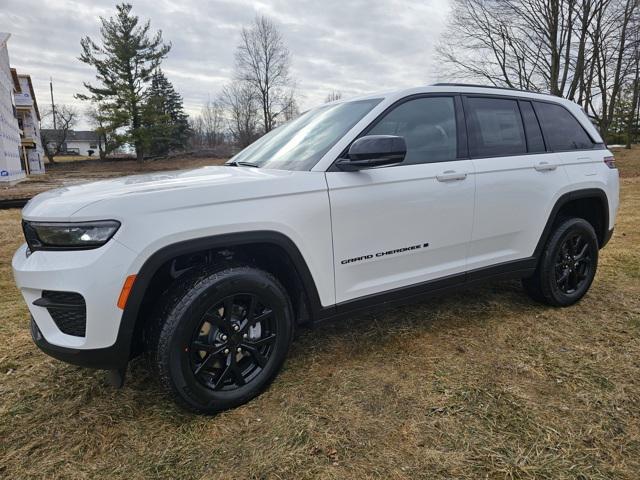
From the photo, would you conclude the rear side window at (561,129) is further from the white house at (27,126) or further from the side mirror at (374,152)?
the white house at (27,126)

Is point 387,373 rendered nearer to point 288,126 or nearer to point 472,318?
→ point 472,318

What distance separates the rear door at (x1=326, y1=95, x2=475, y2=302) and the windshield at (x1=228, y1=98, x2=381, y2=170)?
0.18m

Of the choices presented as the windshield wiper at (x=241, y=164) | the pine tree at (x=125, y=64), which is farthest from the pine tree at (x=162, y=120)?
the windshield wiper at (x=241, y=164)

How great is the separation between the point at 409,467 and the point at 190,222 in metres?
1.55

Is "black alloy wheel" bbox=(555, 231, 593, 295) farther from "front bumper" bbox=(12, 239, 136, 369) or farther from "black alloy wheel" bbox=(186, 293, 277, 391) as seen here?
"front bumper" bbox=(12, 239, 136, 369)

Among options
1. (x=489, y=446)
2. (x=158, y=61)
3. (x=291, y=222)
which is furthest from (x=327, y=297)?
(x=158, y=61)

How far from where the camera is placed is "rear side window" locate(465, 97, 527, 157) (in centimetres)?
Result: 315

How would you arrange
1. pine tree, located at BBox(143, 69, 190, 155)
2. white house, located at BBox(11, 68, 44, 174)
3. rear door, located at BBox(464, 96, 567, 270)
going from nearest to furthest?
rear door, located at BBox(464, 96, 567, 270), white house, located at BBox(11, 68, 44, 174), pine tree, located at BBox(143, 69, 190, 155)

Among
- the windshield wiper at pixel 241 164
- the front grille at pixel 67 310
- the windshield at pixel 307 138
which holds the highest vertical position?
the windshield at pixel 307 138

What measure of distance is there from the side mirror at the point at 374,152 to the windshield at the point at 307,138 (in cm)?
22

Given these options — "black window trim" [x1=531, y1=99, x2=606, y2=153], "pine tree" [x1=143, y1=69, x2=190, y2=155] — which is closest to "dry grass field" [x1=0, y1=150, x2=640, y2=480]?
"black window trim" [x1=531, y1=99, x2=606, y2=153]

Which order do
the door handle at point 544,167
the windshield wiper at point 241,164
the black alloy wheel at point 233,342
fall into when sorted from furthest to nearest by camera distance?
1. the door handle at point 544,167
2. the windshield wiper at point 241,164
3. the black alloy wheel at point 233,342

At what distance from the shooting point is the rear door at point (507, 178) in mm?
3119

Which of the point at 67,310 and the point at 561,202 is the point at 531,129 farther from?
the point at 67,310
